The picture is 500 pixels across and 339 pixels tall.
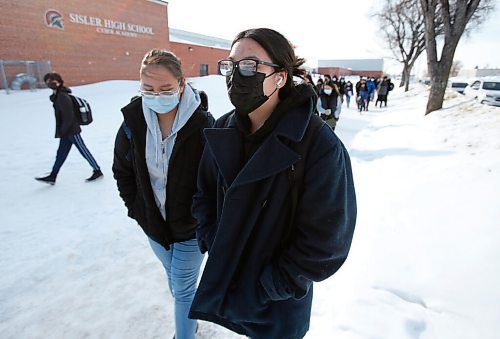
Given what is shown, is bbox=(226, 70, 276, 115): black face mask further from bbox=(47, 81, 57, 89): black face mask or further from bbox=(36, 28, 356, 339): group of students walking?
bbox=(47, 81, 57, 89): black face mask

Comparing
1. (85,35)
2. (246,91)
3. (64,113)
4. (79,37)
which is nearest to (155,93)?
(246,91)

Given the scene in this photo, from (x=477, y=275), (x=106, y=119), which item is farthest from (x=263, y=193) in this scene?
(x=106, y=119)

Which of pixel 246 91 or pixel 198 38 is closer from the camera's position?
pixel 246 91

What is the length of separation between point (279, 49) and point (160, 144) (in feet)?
3.24

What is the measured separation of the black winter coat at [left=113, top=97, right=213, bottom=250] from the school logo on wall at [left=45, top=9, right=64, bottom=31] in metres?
20.3

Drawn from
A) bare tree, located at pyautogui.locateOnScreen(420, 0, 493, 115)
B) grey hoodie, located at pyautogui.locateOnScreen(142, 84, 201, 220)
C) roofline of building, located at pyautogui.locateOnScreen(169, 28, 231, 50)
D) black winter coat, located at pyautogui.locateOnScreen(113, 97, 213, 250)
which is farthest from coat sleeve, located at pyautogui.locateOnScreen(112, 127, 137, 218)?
roofline of building, located at pyautogui.locateOnScreen(169, 28, 231, 50)

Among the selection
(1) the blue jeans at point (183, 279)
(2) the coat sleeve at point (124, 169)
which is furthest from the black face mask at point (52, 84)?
(1) the blue jeans at point (183, 279)

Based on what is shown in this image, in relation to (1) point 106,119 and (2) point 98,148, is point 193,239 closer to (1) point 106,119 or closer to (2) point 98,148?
(2) point 98,148

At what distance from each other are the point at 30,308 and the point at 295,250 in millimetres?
2489

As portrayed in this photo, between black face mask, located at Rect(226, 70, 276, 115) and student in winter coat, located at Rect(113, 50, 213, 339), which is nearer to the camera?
black face mask, located at Rect(226, 70, 276, 115)

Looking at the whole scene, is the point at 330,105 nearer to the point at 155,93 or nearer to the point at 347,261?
the point at 347,261

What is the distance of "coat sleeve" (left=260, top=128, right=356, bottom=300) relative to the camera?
3.75ft

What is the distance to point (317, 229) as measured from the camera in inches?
45.8

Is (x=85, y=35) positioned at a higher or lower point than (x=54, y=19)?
lower
